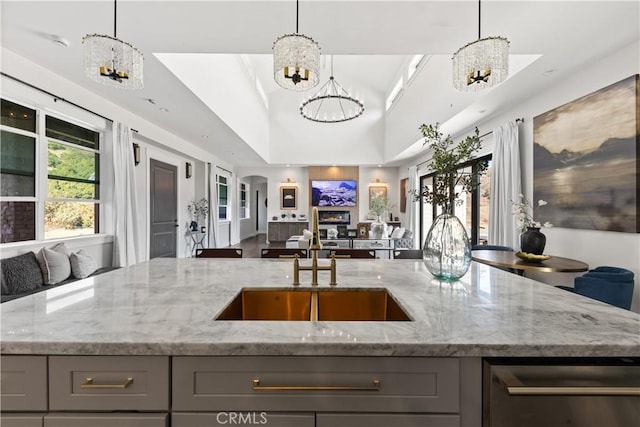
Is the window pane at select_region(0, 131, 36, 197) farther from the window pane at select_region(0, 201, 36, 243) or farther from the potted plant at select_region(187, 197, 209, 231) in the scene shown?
the potted plant at select_region(187, 197, 209, 231)

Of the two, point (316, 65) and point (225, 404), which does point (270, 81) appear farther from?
point (225, 404)

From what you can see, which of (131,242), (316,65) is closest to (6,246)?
(131,242)

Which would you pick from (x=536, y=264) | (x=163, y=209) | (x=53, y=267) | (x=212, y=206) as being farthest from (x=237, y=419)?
(x=212, y=206)

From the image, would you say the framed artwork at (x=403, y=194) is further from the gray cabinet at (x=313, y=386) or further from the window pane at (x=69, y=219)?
the gray cabinet at (x=313, y=386)

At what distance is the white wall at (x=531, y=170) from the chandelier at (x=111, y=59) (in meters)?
4.05

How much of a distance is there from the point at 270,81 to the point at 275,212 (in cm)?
412

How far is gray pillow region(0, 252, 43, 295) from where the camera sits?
104 inches

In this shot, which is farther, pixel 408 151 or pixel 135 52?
pixel 408 151

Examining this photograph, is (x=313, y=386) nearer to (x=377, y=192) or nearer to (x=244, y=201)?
(x=377, y=192)

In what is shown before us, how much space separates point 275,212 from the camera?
9.93 metres

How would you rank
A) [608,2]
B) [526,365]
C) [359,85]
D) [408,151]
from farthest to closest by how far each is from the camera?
1. [359,85]
2. [408,151]
3. [608,2]
4. [526,365]

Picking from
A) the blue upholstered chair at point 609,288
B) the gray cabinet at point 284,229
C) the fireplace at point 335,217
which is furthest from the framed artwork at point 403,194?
the blue upholstered chair at point 609,288

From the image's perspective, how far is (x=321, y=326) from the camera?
2.99 feet

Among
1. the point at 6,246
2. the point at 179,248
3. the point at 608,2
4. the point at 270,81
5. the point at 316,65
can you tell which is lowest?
the point at 179,248
